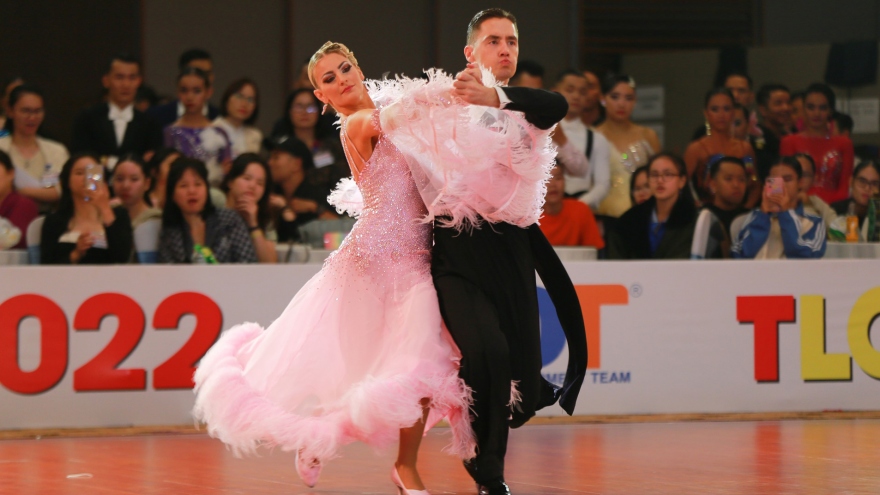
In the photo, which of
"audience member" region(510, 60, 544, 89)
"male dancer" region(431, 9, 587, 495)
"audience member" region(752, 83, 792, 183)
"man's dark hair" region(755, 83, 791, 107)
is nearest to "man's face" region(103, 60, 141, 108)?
"audience member" region(510, 60, 544, 89)

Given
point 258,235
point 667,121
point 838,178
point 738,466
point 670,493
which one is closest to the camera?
point 670,493

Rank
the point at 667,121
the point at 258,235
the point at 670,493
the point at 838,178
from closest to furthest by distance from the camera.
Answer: the point at 670,493
the point at 258,235
the point at 838,178
the point at 667,121

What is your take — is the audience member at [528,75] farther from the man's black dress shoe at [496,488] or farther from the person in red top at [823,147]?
the man's black dress shoe at [496,488]

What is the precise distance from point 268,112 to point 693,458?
6407 mm

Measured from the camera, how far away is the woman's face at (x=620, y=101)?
30.5 feet

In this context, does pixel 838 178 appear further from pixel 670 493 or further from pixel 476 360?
pixel 476 360

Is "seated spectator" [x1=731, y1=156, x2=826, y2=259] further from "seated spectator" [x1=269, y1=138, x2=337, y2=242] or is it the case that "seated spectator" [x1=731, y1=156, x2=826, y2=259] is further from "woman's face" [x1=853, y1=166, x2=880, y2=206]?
"seated spectator" [x1=269, y1=138, x2=337, y2=242]

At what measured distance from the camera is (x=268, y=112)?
1137 centimetres

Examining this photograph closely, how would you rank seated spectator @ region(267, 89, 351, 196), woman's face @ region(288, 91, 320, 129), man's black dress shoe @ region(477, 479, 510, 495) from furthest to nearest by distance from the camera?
woman's face @ region(288, 91, 320, 129) → seated spectator @ region(267, 89, 351, 196) → man's black dress shoe @ region(477, 479, 510, 495)

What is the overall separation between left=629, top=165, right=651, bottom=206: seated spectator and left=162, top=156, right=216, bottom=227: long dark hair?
9.62 feet

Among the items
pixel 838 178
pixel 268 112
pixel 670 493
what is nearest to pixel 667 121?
pixel 838 178

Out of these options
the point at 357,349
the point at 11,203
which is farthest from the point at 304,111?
the point at 357,349

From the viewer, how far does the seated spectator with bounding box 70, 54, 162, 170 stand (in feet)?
28.5

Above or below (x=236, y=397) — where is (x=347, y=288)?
above
